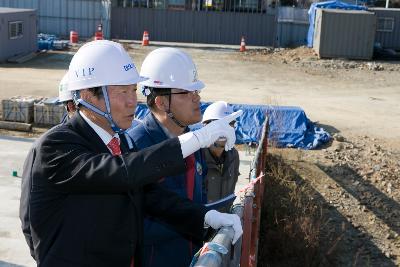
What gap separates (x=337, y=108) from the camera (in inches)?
629

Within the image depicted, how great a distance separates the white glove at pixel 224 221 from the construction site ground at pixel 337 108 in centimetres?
433

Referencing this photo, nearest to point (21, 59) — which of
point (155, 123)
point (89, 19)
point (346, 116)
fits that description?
point (89, 19)

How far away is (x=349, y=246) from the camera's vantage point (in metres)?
8.88

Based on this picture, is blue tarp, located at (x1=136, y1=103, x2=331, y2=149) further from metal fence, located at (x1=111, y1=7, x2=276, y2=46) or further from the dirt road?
metal fence, located at (x1=111, y1=7, x2=276, y2=46)

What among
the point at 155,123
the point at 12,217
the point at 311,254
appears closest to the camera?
the point at 155,123

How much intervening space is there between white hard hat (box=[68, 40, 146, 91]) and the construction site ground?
171 inches

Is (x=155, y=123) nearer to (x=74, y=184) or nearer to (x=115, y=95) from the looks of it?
→ (x=115, y=95)

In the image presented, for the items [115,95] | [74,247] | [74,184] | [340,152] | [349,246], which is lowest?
[349,246]

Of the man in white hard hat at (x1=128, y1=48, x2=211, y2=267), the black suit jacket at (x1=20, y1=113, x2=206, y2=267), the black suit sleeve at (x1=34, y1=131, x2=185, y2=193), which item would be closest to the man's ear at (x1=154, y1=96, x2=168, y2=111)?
the man in white hard hat at (x1=128, y1=48, x2=211, y2=267)

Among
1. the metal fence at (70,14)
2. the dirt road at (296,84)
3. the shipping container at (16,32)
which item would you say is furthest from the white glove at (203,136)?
the metal fence at (70,14)

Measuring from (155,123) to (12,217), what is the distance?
4.20 metres

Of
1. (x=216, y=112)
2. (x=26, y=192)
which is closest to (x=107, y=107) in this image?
(x=26, y=192)

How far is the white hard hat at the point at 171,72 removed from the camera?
3.56m

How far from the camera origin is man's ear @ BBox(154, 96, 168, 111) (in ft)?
11.5
